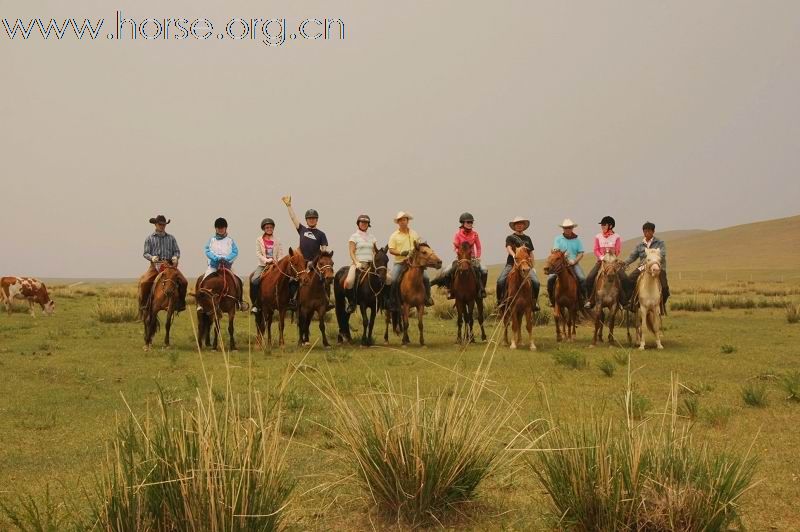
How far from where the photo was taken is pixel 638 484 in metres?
4.43

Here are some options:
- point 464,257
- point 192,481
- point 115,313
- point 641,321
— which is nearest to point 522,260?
point 464,257

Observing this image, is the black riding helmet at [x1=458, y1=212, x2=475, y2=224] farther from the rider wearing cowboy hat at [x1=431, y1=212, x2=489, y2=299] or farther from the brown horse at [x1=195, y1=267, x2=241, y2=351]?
the brown horse at [x1=195, y1=267, x2=241, y2=351]

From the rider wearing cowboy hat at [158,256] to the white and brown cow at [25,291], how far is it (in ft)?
32.3

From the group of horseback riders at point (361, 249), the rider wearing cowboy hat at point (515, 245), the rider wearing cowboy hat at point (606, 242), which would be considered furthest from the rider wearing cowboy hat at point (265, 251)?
the rider wearing cowboy hat at point (606, 242)

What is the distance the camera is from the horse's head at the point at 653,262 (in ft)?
49.0

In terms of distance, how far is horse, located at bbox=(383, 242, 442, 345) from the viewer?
1639 cm

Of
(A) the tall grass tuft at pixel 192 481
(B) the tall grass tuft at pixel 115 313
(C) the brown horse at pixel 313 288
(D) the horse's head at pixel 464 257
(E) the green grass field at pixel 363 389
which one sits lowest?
(E) the green grass field at pixel 363 389

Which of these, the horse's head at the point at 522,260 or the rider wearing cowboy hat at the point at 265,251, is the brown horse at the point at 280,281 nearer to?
the rider wearing cowboy hat at the point at 265,251

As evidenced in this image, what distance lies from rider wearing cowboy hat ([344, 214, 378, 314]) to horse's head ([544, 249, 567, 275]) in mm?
4031

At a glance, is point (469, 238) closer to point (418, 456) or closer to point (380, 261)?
point (380, 261)

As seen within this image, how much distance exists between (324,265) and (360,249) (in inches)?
53.2

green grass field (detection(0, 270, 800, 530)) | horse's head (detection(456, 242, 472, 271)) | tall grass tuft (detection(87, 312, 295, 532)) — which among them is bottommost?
green grass field (detection(0, 270, 800, 530))

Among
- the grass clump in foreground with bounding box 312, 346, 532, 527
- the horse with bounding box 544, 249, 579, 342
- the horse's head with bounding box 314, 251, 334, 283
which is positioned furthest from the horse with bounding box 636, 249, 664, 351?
the grass clump in foreground with bounding box 312, 346, 532, 527

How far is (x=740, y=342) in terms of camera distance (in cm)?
1728
